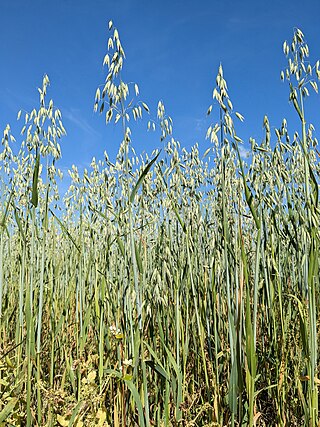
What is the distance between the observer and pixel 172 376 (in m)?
1.38

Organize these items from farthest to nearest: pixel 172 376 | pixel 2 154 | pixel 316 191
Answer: pixel 2 154
pixel 172 376
pixel 316 191

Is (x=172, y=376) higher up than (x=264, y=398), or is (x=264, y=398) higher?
(x=172, y=376)

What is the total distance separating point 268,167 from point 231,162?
38 centimetres

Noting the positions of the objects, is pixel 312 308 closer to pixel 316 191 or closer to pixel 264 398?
pixel 316 191

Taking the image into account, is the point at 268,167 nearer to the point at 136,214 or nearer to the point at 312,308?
the point at 136,214

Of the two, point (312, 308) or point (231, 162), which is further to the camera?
point (231, 162)

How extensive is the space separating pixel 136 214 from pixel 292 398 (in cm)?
108

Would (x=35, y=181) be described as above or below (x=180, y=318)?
above

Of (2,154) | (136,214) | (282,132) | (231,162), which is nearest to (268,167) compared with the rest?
(282,132)

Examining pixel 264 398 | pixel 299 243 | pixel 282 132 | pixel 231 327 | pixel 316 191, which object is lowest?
pixel 264 398

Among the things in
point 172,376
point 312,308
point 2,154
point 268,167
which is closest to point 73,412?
point 172,376

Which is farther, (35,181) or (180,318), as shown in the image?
(180,318)

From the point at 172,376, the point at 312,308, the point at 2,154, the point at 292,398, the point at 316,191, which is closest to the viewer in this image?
the point at 312,308

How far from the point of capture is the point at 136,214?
6.66 ft
